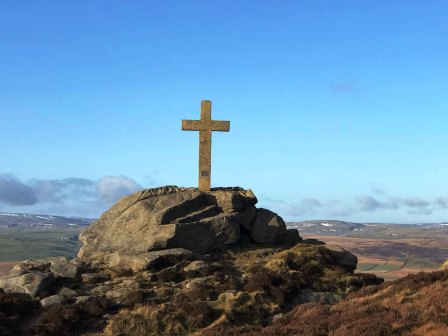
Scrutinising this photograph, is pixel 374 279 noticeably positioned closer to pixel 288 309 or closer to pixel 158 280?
pixel 288 309

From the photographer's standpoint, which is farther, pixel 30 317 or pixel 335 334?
pixel 30 317

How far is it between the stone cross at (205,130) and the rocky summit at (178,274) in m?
1.35

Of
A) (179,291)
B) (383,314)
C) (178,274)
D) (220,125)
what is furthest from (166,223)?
(383,314)

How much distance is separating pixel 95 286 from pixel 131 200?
959 centimetres

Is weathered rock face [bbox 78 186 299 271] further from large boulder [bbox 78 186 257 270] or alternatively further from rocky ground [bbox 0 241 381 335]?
rocky ground [bbox 0 241 381 335]

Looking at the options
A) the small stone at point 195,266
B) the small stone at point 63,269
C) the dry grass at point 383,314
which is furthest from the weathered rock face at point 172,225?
the dry grass at point 383,314

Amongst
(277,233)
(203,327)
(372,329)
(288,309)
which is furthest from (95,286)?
(372,329)

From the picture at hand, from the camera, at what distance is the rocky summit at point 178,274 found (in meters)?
23.7

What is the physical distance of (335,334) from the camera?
60.1 feet

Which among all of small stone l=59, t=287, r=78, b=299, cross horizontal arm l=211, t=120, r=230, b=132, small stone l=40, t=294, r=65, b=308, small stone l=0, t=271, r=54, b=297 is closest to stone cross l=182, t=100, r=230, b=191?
cross horizontal arm l=211, t=120, r=230, b=132

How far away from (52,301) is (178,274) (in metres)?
7.25

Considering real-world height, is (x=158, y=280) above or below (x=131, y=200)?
below

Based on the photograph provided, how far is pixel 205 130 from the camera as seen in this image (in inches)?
1460

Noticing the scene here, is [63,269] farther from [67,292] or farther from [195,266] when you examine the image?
[195,266]
